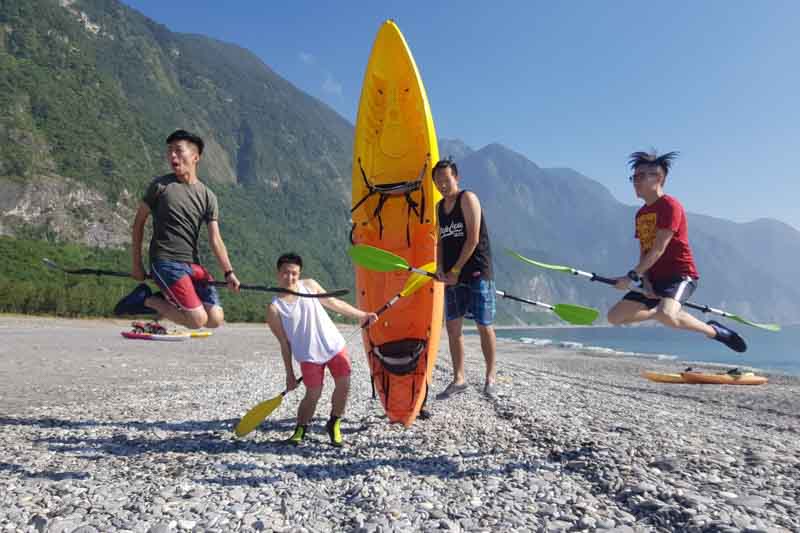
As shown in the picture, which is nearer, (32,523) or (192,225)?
(32,523)

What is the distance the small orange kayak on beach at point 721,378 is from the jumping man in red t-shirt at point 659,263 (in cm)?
1363

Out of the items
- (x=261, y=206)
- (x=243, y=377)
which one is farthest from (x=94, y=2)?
(x=243, y=377)

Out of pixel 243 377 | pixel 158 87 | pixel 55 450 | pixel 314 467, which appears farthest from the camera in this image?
pixel 158 87

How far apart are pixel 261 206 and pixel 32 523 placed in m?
150

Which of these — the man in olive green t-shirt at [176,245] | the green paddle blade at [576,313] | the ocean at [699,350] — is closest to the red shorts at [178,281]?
the man in olive green t-shirt at [176,245]

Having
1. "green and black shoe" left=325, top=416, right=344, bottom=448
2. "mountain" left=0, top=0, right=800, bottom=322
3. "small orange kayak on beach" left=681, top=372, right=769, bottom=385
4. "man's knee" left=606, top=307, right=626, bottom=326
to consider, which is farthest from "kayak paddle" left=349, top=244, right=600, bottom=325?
"small orange kayak on beach" left=681, top=372, right=769, bottom=385

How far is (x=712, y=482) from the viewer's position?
11.4ft

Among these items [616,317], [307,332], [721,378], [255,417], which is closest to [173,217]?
[307,332]

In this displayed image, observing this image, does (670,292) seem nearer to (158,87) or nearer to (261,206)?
(261,206)

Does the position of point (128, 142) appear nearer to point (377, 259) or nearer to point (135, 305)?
point (135, 305)

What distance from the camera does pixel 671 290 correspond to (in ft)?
15.1

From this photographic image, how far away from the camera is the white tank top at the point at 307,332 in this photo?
4.55 meters

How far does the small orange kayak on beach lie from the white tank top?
52.8ft

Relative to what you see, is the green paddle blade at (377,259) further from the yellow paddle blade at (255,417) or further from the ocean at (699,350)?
the ocean at (699,350)
